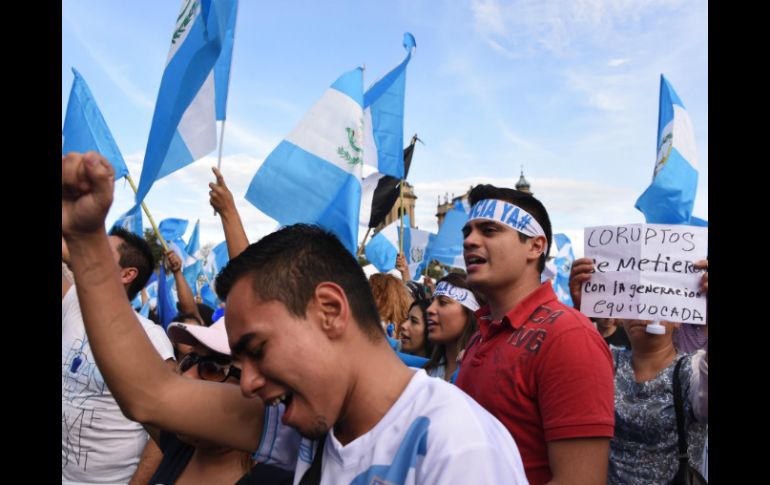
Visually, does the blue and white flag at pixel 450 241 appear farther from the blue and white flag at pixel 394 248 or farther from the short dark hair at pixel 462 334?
the short dark hair at pixel 462 334

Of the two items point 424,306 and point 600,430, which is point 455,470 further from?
point 424,306

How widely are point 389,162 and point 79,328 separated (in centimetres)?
466

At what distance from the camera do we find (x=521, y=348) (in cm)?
244

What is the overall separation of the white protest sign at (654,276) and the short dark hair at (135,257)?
299 centimetres

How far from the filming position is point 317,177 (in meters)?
5.14

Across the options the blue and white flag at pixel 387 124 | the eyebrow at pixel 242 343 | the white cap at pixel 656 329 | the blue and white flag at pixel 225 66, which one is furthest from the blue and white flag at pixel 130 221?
the eyebrow at pixel 242 343

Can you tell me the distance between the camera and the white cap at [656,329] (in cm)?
317

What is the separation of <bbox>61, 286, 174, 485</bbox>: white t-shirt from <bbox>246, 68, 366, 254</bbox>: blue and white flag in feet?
5.92

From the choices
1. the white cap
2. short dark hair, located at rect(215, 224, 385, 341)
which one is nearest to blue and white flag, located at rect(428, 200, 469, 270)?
the white cap

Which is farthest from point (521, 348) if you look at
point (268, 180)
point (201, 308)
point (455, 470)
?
point (201, 308)

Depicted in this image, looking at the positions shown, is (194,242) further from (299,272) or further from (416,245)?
(299,272)

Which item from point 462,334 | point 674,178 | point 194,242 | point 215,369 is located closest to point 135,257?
point 215,369

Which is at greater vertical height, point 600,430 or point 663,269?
point 663,269

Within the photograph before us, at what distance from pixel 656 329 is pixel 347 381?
2204 millimetres
